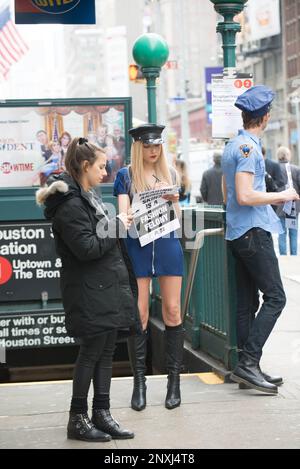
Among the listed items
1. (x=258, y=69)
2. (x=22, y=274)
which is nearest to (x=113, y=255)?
(x=22, y=274)

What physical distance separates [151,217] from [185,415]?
124 centimetres

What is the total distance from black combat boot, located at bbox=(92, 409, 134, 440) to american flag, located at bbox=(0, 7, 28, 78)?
38.3ft

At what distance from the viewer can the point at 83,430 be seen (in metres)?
5.15

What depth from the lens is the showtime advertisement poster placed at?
9.48m

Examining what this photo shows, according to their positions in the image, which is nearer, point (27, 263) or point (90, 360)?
point (90, 360)

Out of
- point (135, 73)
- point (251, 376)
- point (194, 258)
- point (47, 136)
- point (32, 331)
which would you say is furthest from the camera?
point (135, 73)

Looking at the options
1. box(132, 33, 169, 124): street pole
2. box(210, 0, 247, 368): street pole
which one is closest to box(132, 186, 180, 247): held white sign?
box(210, 0, 247, 368): street pole

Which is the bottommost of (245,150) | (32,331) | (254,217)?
(32,331)

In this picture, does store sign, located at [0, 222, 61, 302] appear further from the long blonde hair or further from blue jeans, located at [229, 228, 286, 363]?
the long blonde hair

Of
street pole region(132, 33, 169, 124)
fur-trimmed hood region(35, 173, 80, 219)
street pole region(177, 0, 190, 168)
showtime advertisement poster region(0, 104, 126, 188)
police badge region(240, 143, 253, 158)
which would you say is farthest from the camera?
street pole region(177, 0, 190, 168)

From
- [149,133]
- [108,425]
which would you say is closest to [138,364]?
[108,425]

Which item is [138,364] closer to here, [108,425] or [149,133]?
[108,425]

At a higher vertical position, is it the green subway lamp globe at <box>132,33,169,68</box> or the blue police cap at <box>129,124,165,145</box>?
the green subway lamp globe at <box>132,33,169,68</box>
